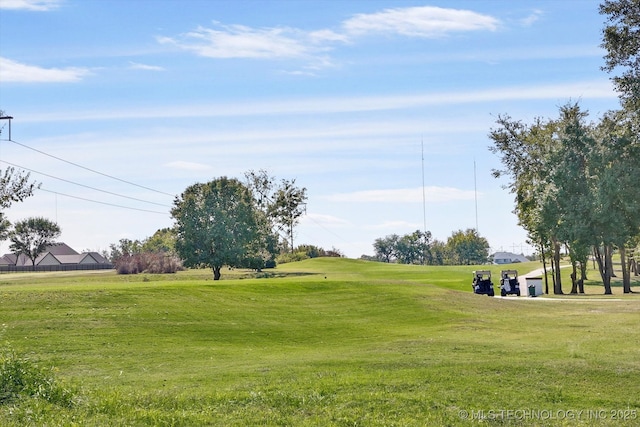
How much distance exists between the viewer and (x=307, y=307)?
127 ft

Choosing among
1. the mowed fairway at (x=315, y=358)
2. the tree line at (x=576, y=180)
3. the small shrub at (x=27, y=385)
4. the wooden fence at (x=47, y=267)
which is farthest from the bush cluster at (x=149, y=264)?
the small shrub at (x=27, y=385)

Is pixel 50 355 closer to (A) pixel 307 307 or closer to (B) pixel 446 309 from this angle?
(A) pixel 307 307

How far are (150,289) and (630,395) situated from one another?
24.8m

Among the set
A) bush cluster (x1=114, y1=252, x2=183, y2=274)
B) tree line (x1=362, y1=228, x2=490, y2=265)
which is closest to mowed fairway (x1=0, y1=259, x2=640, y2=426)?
bush cluster (x1=114, y1=252, x2=183, y2=274)

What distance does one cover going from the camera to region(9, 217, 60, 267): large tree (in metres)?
168

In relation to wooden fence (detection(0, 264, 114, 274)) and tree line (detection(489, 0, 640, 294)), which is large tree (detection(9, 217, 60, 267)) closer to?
wooden fence (detection(0, 264, 114, 274))

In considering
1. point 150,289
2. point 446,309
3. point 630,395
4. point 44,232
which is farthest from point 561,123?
point 44,232

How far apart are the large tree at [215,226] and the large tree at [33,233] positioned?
82.7 meters

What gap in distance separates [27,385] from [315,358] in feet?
28.7

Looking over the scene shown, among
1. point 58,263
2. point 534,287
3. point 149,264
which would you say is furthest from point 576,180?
point 58,263

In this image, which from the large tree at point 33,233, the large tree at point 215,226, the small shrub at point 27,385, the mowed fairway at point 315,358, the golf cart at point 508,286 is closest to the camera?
the mowed fairway at point 315,358

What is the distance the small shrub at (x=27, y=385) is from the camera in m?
16.1

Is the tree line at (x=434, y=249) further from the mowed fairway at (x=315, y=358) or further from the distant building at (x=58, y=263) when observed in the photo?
the mowed fairway at (x=315, y=358)

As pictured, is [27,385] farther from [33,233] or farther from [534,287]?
[33,233]
